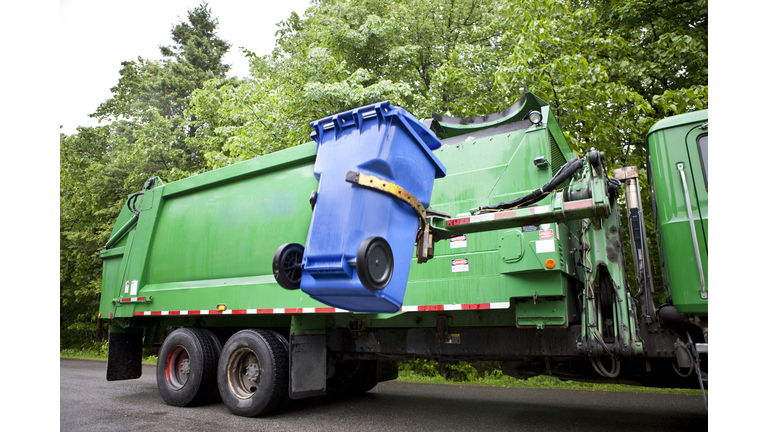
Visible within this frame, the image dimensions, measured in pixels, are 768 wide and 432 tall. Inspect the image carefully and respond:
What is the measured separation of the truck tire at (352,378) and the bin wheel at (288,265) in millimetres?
3639

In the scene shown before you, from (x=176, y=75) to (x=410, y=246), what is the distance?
22152 millimetres

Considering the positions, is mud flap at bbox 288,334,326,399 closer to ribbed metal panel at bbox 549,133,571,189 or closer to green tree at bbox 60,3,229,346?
ribbed metal panel at bbox 549,133,571,189

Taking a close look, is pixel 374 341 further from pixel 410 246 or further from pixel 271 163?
pixel 410 246

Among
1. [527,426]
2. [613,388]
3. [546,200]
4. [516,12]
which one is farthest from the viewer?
[516,12]

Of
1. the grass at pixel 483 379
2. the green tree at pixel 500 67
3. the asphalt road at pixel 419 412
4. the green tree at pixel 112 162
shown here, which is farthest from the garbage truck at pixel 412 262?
the green tree at pixel 112 162

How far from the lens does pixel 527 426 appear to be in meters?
4.48

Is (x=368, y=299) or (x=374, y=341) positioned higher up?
(x=368, y=299)

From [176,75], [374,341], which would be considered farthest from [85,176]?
[374,341]

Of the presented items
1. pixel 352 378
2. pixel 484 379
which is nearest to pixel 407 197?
pixel 352 378

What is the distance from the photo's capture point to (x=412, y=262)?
4.45 metres

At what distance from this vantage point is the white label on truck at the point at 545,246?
3.67 meters

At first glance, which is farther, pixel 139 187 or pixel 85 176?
pixel 85 176

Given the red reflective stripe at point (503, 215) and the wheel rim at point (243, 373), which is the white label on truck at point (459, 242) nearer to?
the red reflective stripe at point (503, 215)

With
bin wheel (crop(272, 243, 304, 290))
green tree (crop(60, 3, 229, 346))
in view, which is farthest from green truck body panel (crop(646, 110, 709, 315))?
green tree (crop(60, 3, 229, 346))
